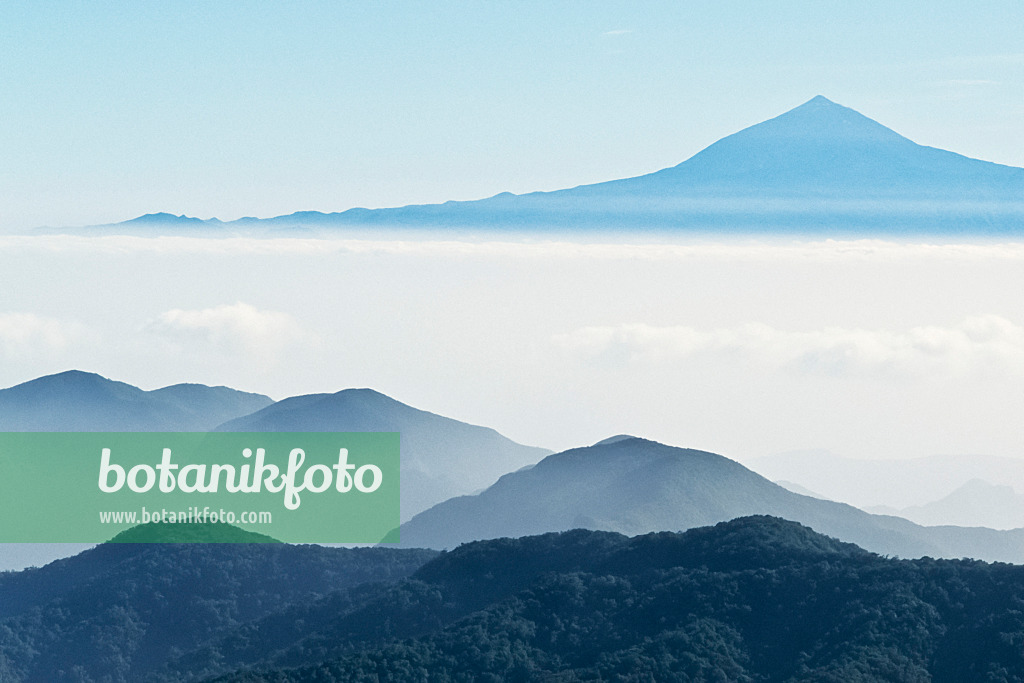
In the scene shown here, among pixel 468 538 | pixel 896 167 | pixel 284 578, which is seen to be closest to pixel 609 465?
pixel 468 538

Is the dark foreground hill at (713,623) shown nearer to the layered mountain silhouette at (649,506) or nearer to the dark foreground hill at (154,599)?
the dark foreground hill at (154,599)

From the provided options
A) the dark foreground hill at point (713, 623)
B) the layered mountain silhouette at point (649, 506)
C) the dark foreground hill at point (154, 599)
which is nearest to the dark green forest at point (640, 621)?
the dark foreground hill at point (713, 623)

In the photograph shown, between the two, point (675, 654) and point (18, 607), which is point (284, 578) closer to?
point (18, 607)

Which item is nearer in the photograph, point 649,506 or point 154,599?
point 154,599

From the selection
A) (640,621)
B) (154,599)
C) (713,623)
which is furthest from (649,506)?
(713,623)

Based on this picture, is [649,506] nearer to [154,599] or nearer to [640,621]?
[154,599]

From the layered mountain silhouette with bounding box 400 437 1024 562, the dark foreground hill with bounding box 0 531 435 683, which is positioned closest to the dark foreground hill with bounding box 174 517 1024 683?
the dark foreground hill with bounding box 0 531 435 683
